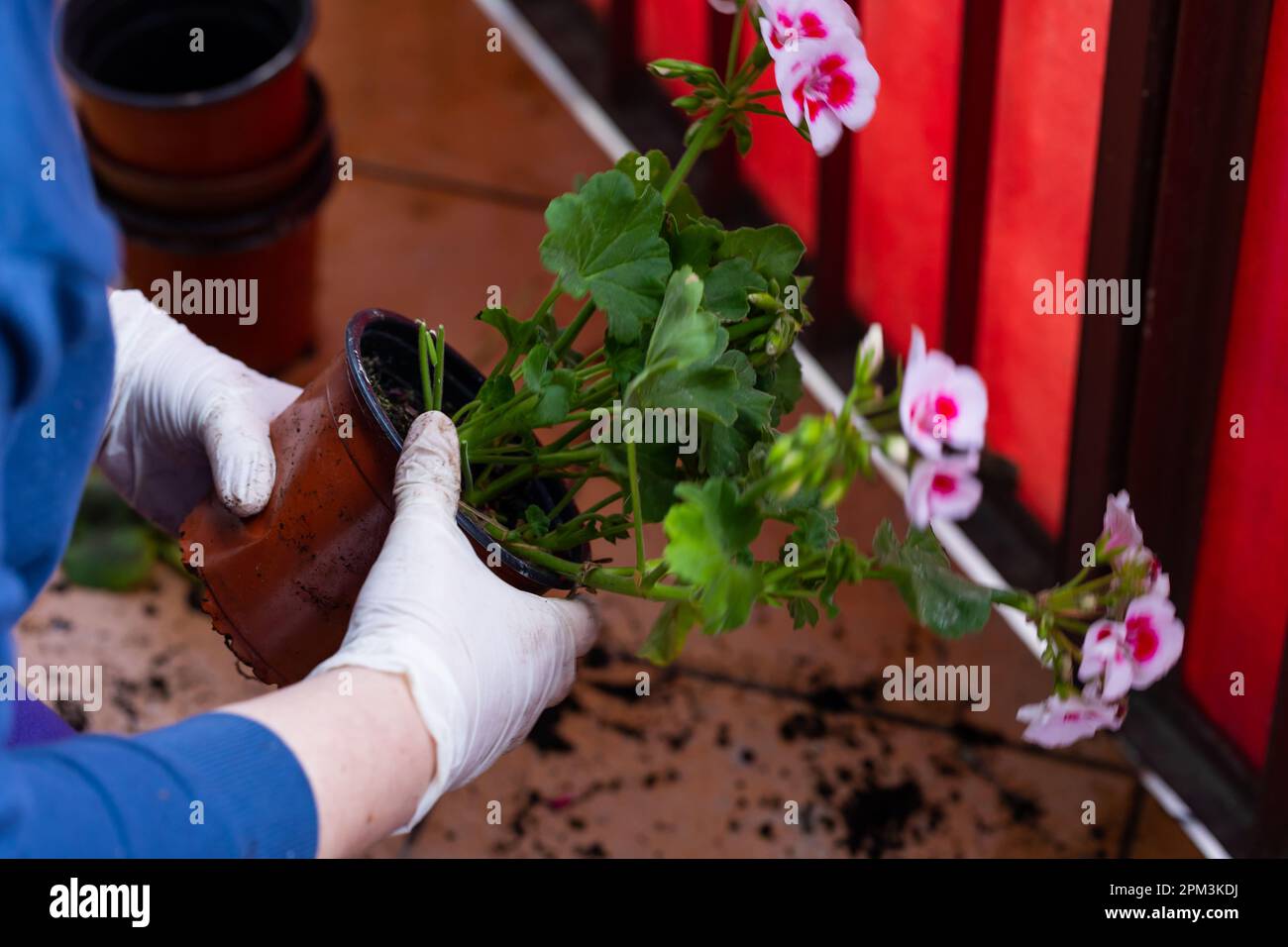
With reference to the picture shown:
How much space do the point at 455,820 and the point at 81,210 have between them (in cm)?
116

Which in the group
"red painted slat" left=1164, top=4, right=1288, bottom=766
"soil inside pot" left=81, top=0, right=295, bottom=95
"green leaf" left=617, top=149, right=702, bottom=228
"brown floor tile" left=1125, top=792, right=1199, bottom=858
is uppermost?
"soil inside pot" left=81, top=0, right=295, bottom=95

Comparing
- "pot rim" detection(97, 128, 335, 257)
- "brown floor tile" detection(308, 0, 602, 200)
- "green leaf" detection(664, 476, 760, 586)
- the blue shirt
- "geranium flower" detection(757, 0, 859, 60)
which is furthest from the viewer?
"brown floor tile" detection(308, 0, 602, 200)

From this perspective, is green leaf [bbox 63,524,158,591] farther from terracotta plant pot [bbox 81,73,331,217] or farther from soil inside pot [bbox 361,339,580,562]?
soil inside pot [bbox 361,339,580,562]

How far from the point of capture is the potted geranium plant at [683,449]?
89cm

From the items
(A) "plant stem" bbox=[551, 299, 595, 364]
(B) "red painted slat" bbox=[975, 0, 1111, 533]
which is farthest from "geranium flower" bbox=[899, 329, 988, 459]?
(B) "red painted slat" bbox=[975, 0, 1111, 533]

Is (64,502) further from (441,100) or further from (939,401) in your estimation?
(441,100)

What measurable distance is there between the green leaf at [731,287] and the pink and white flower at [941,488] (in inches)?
10.7

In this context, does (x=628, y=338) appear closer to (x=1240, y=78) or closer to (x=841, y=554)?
(x=841, y=554)

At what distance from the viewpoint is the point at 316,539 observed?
1.14 m

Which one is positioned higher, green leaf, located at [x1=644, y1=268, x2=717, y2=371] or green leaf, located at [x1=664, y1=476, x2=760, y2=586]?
green leaf, located at [x1=644, y1=268, x2=717, y2=371]

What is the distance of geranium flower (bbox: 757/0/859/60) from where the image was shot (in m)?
0.98

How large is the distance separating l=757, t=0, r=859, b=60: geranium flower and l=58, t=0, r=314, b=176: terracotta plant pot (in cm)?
116

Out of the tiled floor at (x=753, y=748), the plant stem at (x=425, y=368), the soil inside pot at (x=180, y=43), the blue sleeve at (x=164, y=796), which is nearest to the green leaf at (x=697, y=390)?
the plant stem at (x=425, y=368)

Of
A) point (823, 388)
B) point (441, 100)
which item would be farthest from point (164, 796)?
point (441, 100)
